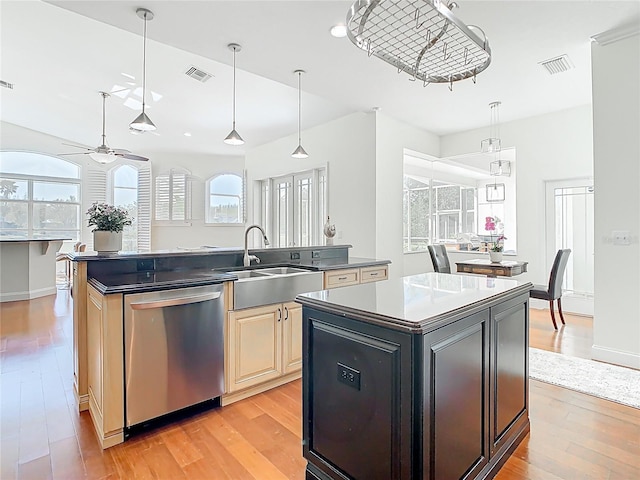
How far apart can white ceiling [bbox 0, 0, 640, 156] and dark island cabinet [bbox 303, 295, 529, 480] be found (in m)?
2.41

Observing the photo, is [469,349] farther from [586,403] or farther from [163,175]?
[163,175]

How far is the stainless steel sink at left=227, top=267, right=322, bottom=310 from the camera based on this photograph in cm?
Result: 256

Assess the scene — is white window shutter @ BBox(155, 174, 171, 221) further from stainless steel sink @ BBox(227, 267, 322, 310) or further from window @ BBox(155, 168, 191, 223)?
stainless steel sink @ BBox(227, 267, 322, 310)

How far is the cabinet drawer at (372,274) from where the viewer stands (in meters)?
3.61

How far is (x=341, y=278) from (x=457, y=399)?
6.43ft

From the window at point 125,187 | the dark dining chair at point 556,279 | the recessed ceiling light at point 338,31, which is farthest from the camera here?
the window at point 125,187

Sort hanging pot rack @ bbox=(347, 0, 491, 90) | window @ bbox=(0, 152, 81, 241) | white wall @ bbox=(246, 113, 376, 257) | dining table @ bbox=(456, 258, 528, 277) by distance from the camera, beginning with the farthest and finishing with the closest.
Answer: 1. window @ bbox=(0, 152, 81, 241)
2. white wall @ bbox=(246, 113, 376, 257)
3. dining table @ bbox=(456, 258, 528, 277)
4. hanging pot rack @ bbox=(347, 0, 491, 90)

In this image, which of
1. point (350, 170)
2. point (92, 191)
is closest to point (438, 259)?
point (350, 170)

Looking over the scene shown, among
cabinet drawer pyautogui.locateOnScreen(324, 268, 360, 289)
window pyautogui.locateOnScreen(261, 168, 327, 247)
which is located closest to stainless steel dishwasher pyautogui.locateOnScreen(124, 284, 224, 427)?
cabinet drawer pyautogui.locateOnScreen(324, 268, 360, 289)

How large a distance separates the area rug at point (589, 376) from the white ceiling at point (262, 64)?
289cm

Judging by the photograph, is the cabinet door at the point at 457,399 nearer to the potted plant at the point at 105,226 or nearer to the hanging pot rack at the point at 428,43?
the hanging pot rack at the point at 428,43

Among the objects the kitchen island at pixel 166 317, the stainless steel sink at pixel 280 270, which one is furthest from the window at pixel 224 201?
the kitchen island at pixel 166 317

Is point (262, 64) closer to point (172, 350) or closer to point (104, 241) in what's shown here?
point (104, 241)

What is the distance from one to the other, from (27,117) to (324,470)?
8.71 m
